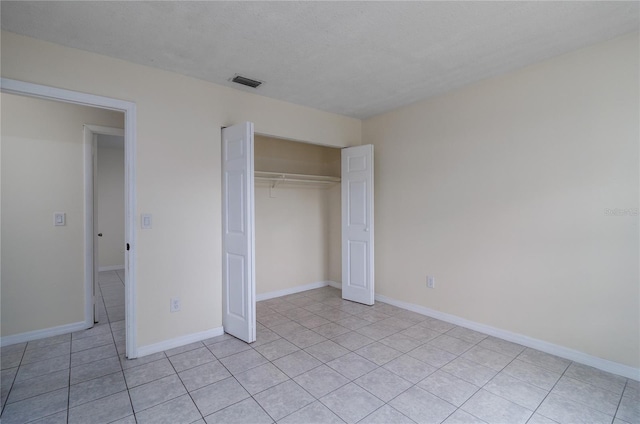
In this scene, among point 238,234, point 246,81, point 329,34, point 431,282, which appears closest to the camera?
point 329,34

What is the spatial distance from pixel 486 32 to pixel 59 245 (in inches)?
169

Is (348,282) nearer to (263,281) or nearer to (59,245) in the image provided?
(263,281)

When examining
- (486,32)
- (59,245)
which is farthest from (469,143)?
(59,245)

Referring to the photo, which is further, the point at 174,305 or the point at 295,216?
the point at 295,216

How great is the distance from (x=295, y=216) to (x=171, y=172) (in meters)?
2.13

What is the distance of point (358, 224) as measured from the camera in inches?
163

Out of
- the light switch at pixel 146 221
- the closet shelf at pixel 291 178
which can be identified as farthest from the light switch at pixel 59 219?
the closet shelf at pixel 291 178

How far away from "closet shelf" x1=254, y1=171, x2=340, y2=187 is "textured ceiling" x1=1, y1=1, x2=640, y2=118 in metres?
1.31

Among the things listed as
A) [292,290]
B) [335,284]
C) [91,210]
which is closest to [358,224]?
[335,284]

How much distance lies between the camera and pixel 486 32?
7.25 feet

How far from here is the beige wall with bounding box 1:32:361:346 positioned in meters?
2.50

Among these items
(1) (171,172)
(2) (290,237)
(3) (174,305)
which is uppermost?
(1) (171,172)

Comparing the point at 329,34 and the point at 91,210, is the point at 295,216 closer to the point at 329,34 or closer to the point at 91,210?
the point at 91,210

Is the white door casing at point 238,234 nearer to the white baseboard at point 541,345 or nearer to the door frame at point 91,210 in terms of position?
the door frame at point 91,210
